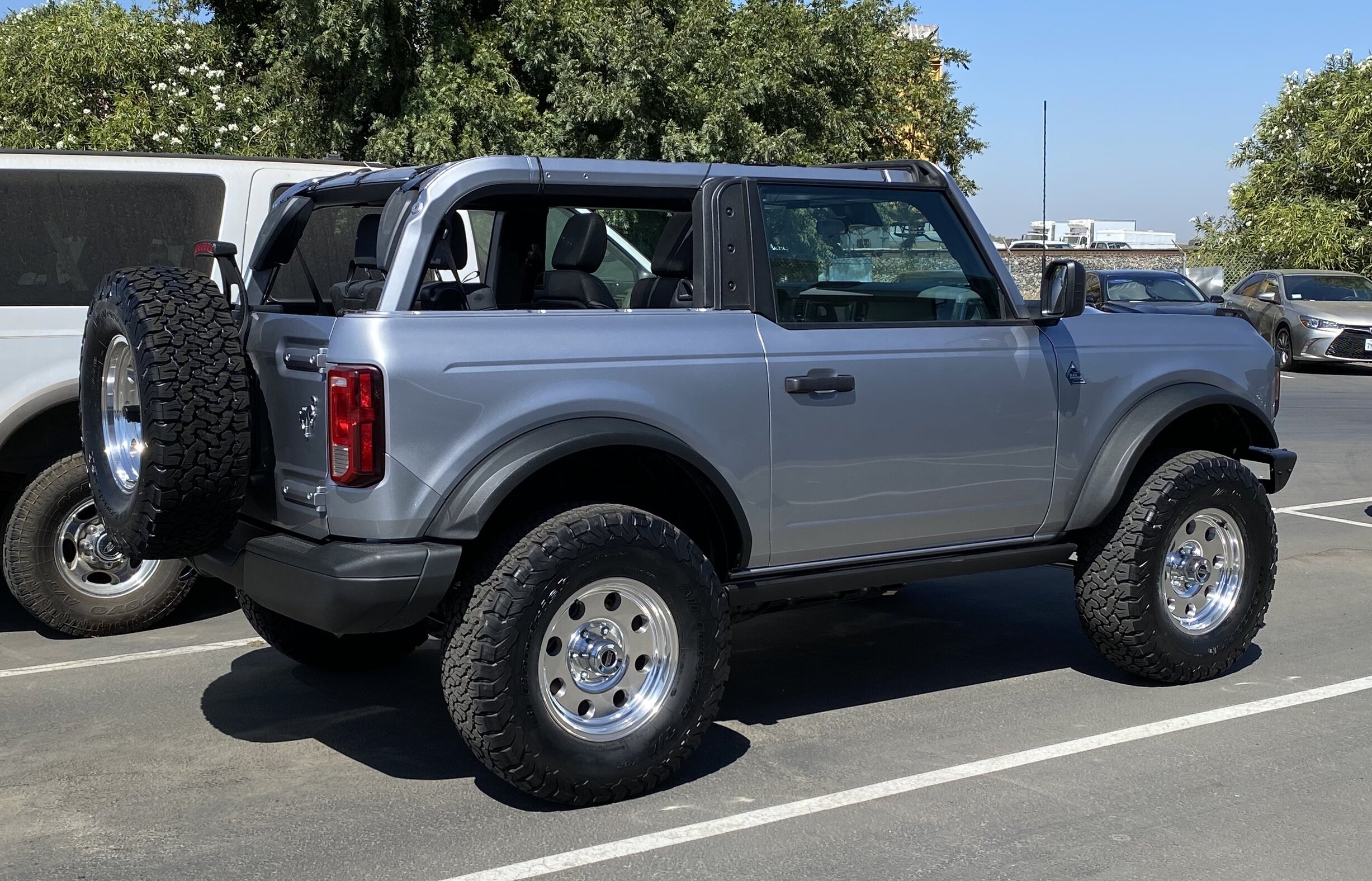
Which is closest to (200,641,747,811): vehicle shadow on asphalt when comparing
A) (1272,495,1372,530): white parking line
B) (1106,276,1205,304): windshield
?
(1272,495,1372,530): white parking line

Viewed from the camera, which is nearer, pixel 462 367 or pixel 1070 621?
pixel 462 367

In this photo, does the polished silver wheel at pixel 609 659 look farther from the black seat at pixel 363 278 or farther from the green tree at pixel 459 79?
the green tree at pixel 459 79

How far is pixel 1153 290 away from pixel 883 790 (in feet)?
54.8

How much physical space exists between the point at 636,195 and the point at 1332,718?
10.7 ft

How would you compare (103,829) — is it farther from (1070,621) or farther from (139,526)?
(1070,621)

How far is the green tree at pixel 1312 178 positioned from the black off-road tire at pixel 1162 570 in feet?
87.6

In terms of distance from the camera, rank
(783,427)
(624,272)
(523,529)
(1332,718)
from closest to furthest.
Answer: (523,529), (783,427), (1332,718), (624,272)

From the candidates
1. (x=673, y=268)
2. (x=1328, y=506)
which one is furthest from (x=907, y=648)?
(x=1328, y=506)

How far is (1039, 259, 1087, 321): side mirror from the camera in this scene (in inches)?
212

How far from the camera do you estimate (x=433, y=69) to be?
59.8ft

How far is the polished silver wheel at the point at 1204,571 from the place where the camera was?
232 inches

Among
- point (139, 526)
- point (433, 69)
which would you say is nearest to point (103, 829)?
point (139, 526)

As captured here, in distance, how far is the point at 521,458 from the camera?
4379 mm

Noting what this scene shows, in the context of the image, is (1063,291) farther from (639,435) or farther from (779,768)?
(779,768)
